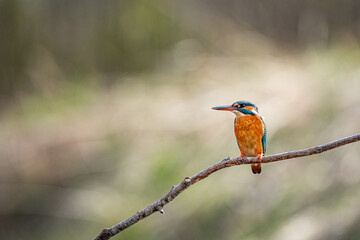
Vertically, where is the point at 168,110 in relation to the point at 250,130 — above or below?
above

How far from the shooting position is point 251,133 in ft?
5.63

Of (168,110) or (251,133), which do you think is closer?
(251,133)

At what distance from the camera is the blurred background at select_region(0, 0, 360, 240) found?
308cm

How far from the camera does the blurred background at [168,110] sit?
3080 mm

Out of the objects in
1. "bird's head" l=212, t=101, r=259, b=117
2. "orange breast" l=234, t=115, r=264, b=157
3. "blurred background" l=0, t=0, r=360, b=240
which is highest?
"blurred background" l=0, t=0, r=360, b=240

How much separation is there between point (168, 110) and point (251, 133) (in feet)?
8.00

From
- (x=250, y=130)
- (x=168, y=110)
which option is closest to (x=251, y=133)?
(x=250, y=130)

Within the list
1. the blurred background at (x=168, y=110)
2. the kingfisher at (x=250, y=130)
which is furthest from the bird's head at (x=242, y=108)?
the blurred background at (x=168, y=110)

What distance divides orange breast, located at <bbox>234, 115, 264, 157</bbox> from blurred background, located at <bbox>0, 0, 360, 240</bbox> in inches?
45.8

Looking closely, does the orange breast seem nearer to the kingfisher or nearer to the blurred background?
the kingfisher

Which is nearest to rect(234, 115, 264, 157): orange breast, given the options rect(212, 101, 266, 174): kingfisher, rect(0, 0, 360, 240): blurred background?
rect(212, 101, 266, 174): kingfisher

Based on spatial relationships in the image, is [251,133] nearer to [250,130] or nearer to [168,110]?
[250,130]

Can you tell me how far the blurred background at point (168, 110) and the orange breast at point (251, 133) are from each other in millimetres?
1164

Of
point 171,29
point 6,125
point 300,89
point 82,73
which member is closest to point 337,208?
point 300,89
